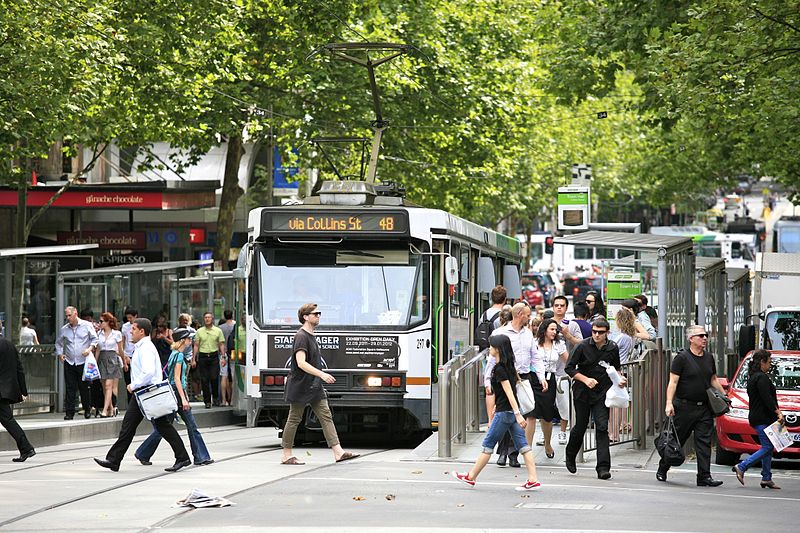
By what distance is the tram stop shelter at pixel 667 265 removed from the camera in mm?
19078

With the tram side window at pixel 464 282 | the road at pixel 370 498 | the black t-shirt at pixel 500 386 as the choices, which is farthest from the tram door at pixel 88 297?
the black t-shirt at pixel 500 386

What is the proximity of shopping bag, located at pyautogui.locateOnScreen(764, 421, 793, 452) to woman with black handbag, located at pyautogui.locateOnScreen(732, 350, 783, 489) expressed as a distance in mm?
76

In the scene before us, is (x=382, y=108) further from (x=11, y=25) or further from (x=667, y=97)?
(x=11, y=25)

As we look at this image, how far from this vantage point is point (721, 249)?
70.6 meters

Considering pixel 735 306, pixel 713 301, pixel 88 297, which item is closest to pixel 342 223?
pixel 88 297

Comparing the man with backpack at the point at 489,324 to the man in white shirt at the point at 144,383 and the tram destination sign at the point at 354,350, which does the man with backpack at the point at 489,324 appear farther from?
the man in white shirt at the point at 144,383

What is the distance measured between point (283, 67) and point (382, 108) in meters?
2.69

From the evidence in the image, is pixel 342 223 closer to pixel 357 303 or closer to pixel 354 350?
pixel 357 303

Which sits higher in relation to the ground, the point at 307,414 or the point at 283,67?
the point at 283,67

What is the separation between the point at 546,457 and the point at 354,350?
275 cm

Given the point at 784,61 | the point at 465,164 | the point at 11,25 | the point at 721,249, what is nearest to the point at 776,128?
the point at 784,61

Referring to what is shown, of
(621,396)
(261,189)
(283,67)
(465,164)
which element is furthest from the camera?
(261,189)

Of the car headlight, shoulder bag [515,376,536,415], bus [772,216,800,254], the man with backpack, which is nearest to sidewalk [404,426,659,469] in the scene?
the car headlight

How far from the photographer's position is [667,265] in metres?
19.6
